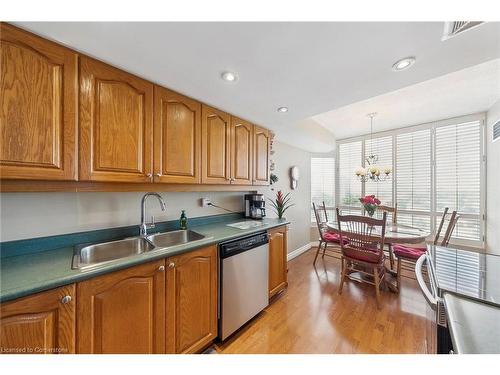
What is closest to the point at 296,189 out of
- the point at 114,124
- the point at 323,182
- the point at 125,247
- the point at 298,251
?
the point at 323,182

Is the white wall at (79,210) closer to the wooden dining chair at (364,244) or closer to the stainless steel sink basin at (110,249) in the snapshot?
the stainless steel sink basin at (110,249)

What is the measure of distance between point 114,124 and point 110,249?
898 millimetres

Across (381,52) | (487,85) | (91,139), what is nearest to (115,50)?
(91,139)

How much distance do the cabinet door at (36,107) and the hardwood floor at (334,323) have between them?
5.69ft

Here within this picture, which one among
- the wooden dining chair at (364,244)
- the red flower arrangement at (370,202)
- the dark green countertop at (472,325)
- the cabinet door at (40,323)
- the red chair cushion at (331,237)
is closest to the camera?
the dark green countertop at (472,325)

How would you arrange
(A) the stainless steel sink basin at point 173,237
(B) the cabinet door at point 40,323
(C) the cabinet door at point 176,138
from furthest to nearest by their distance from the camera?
(A) the stainless steel sink basin at point 173,237
(C) the cabinet door at point 176,138
(B) the cabinet door at point 40,323

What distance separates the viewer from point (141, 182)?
137cm

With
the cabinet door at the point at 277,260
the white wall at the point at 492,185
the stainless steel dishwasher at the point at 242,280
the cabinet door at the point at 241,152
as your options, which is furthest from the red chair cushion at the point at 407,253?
the cabinet door at the point at 241,152

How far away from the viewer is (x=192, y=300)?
4.43 feet

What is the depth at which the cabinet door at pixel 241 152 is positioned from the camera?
2.03 m

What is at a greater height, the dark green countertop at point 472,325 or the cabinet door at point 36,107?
the cabinet door at point 36,107

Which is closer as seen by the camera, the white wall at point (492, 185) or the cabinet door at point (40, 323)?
the cabinet door at point (40, 323)

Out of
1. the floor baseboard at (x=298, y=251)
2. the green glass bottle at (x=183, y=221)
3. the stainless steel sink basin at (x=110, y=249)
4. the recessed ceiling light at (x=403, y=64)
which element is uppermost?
the recessed ceiling light at (x=403, y=64)

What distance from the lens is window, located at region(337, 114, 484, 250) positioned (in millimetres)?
2803
